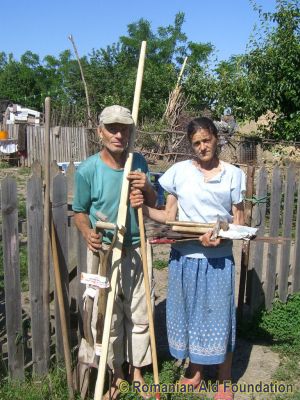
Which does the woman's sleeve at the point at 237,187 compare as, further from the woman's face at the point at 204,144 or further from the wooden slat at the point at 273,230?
the wooden slat at the point at 273,230

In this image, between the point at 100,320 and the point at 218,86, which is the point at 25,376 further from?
the point at 218,86

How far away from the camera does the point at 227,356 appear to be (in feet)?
10.5

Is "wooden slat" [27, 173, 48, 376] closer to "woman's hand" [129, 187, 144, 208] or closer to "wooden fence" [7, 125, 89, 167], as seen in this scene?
"woman's hand" [129, 187, 144, 208]

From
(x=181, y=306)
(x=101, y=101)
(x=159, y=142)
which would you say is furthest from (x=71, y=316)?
(x=101, y=101)

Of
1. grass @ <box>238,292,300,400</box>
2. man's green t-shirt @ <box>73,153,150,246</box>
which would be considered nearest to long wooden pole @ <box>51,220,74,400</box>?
man's green t-shirt @ <box>73,153,150,246</box>

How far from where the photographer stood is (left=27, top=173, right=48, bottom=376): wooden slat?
3008mm

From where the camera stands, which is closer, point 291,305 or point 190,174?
point 190,174

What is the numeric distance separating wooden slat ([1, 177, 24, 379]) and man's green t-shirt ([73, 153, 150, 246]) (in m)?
0.45

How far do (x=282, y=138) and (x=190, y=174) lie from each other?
243 inches

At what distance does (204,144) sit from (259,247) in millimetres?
1744

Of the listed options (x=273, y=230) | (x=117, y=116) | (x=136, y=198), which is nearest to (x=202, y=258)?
(x=136, y=198)

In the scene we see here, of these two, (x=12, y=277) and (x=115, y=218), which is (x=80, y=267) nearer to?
(x=12, y=277)

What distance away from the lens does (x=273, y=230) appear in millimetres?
4285

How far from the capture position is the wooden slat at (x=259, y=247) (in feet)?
13.6
